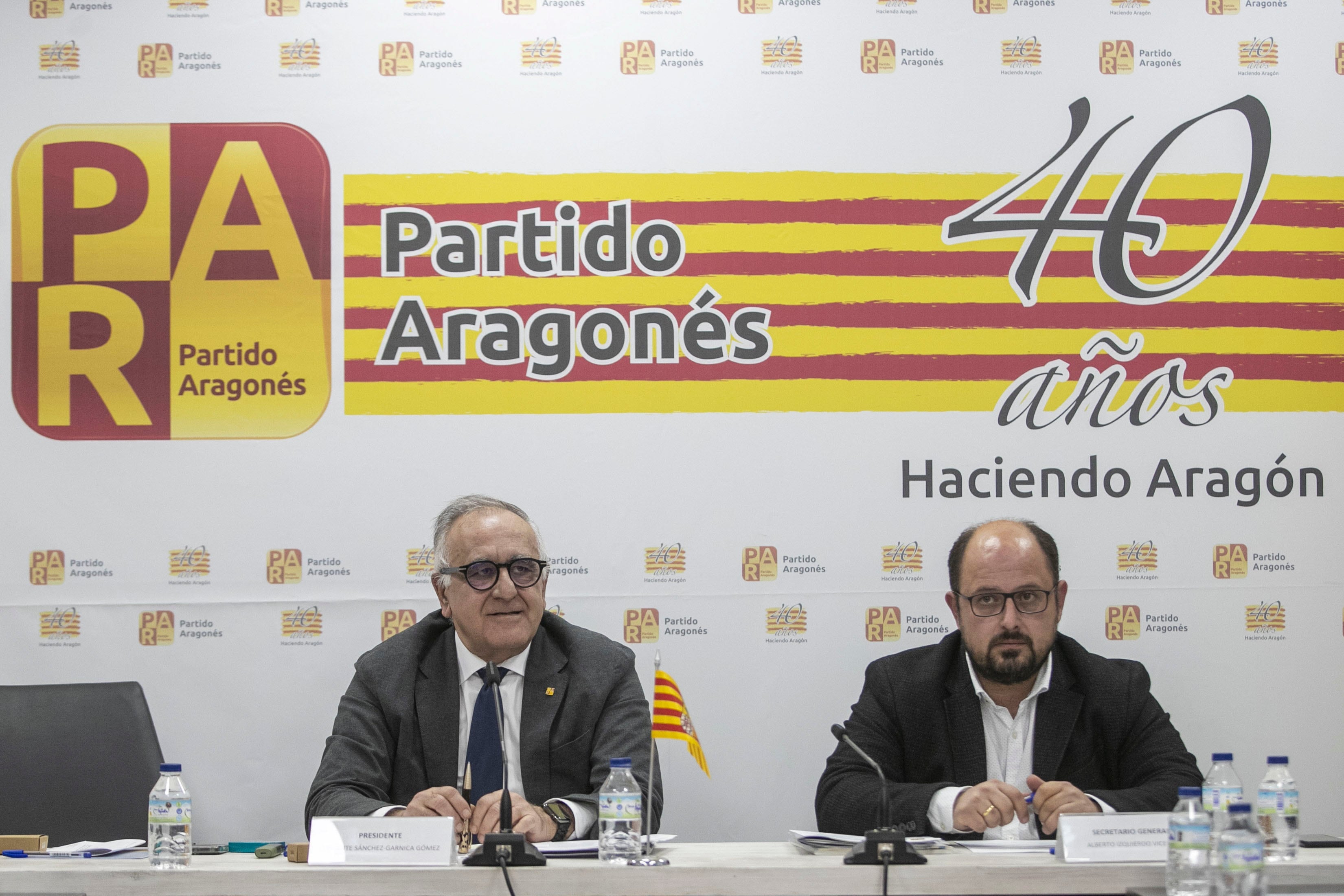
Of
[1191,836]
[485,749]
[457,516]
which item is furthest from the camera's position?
[457,516]

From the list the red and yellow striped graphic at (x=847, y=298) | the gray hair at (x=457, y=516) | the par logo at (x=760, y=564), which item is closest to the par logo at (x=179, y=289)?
the red and yellow striped graphic at (x=847, y=298)

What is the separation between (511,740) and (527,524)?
1.74 ft

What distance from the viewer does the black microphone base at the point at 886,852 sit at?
218 centimetres

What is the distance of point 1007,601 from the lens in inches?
115

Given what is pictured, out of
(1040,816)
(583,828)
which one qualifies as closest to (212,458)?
(583,828)

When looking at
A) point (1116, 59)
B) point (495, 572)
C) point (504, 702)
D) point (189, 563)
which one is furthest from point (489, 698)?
point (1116, 59)

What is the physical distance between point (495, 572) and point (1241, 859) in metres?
1.71

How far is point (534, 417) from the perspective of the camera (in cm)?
353

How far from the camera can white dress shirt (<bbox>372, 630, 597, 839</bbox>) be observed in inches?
116

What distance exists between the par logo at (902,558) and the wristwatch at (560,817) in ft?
4.30

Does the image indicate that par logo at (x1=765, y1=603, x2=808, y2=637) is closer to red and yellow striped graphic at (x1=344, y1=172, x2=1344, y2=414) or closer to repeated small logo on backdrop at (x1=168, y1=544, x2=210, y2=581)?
red and yellow striped graphic at (x1=344, y1=172, x2=1344, y2=414)

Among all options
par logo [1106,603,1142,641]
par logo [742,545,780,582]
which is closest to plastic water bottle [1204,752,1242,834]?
par logo [1106,603,1142,641]

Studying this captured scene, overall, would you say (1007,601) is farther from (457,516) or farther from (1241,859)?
(457,516)

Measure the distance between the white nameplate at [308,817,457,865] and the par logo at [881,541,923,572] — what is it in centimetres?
169
